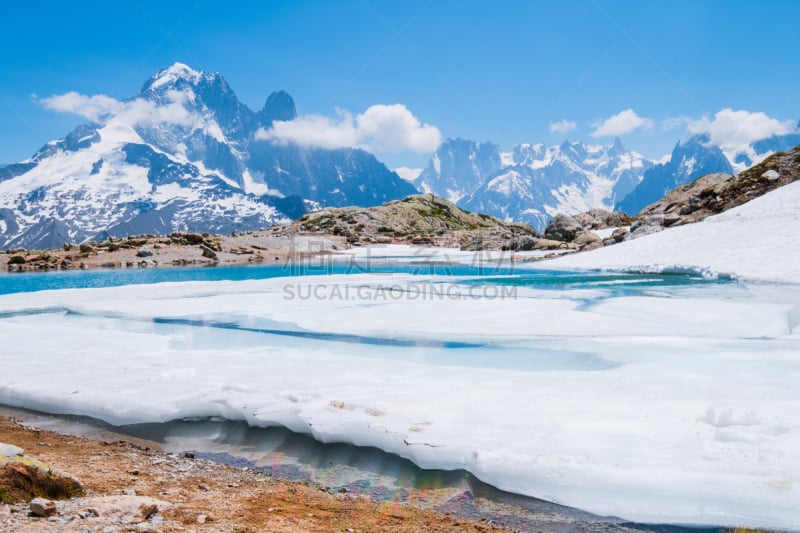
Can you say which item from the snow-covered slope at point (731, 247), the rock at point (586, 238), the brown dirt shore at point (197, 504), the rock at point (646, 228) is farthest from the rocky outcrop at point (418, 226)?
the brown dirt shore at point (197, 504)

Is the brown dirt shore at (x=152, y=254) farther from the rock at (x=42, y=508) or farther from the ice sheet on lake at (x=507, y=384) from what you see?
the rock at (x=42, y=508)

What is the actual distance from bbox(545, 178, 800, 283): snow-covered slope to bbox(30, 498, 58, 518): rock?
30.6 metres

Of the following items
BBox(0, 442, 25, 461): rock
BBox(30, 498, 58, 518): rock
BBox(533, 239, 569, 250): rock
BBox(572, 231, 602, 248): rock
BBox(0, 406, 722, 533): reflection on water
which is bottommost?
BBox(0, 406, 722, 533): reflection on water

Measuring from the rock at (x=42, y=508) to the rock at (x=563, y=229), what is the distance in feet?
276

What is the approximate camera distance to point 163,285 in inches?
1237

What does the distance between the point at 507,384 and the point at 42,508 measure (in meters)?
7.60

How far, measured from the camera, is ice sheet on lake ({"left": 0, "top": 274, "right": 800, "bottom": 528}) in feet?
21.2

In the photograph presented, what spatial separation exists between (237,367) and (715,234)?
38.4 metres

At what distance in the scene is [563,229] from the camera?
86062 millimetres

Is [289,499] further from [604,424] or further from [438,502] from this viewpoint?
Result: [604,424]

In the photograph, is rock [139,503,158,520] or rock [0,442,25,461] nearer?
rock [139,503,158,520]

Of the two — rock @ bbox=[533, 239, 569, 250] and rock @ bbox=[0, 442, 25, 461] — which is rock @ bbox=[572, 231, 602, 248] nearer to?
rock @ bbox=[533, 239, 569, 250]

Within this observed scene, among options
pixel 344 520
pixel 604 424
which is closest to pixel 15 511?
pixel 344 520

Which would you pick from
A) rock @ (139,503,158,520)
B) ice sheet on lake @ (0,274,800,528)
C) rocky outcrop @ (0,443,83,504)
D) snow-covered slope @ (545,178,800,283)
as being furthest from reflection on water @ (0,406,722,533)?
snow-covered slope @ (545,178,800,283)
